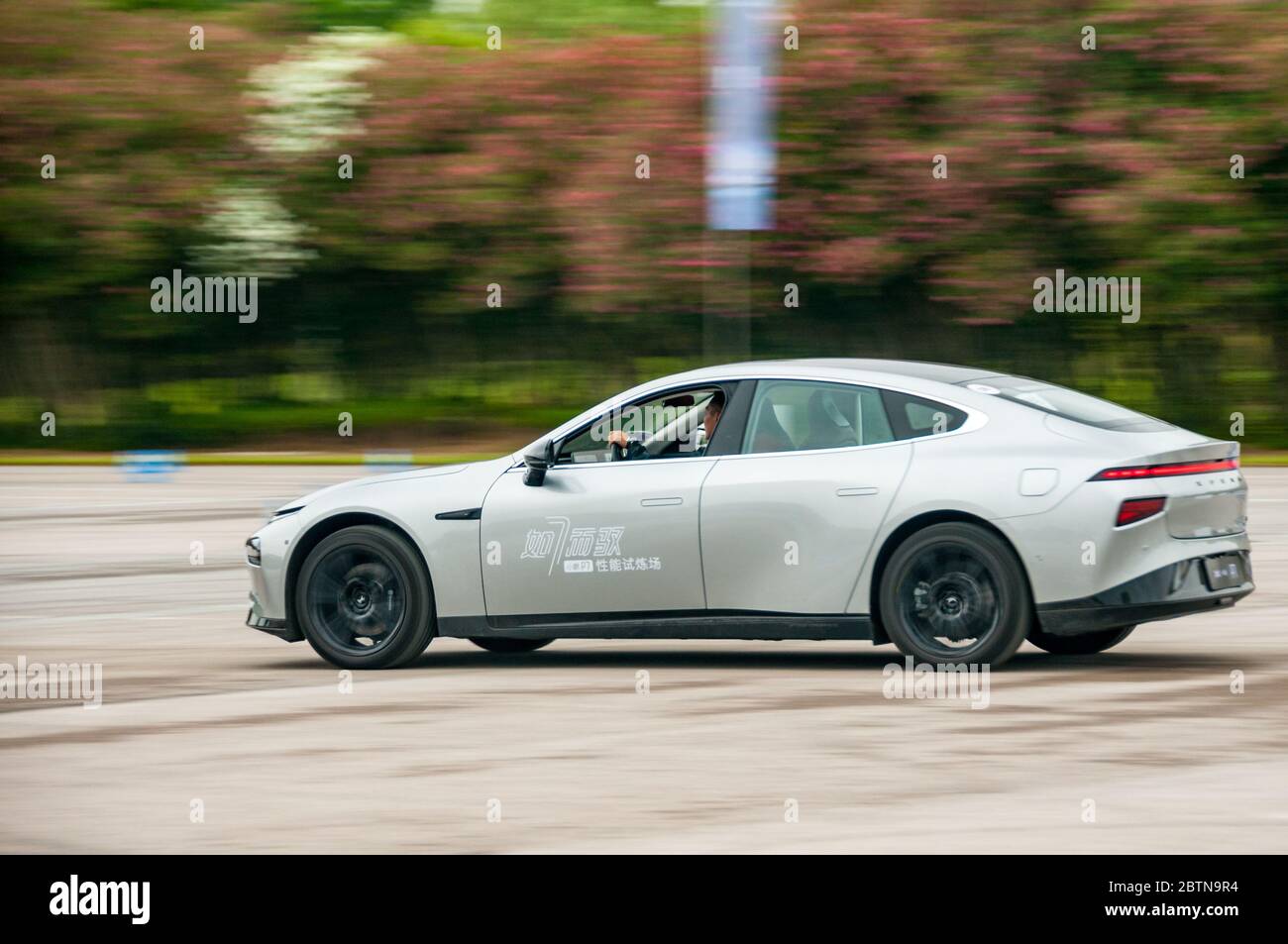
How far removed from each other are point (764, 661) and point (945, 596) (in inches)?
52.5

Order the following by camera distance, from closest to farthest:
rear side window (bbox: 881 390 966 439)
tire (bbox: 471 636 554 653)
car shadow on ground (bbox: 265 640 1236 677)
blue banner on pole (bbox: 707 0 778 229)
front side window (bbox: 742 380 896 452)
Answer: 1. rear side window (bbox: 881 390 966 439)
2. front side window (bbox: 742 380 896 452)
3. car shadow on ground (bbox: 265 640 1236 677)
4. tire (bbox: 471 636 554 653)
5. blue banner on pole (bbox: 707 0 778 229)

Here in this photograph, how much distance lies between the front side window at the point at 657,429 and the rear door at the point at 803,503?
27 cm

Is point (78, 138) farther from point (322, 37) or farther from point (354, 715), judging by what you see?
point (354, 715)

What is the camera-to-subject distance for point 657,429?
33.2 ft

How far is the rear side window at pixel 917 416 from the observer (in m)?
9.58

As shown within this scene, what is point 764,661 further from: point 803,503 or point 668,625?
point 803,503

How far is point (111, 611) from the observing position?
1276cm

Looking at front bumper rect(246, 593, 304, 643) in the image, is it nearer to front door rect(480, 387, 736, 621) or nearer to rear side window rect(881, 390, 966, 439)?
front door rect(480, 387, 736, 621)

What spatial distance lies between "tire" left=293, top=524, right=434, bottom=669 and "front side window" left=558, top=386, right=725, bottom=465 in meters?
0.98

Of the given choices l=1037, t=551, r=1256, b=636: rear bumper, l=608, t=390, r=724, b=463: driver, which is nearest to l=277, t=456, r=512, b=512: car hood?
l=608, t=390, r=724, b=463: driver

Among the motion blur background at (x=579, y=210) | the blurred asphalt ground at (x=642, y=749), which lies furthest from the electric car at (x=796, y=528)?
the motion blur background at (x=579, y=210)

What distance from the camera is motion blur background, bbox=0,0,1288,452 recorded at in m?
29.3

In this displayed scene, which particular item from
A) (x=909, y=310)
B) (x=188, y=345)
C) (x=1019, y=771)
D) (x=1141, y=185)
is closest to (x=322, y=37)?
(x=188, y=345)

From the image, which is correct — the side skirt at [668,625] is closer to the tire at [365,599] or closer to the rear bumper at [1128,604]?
the tire at [365,599]
